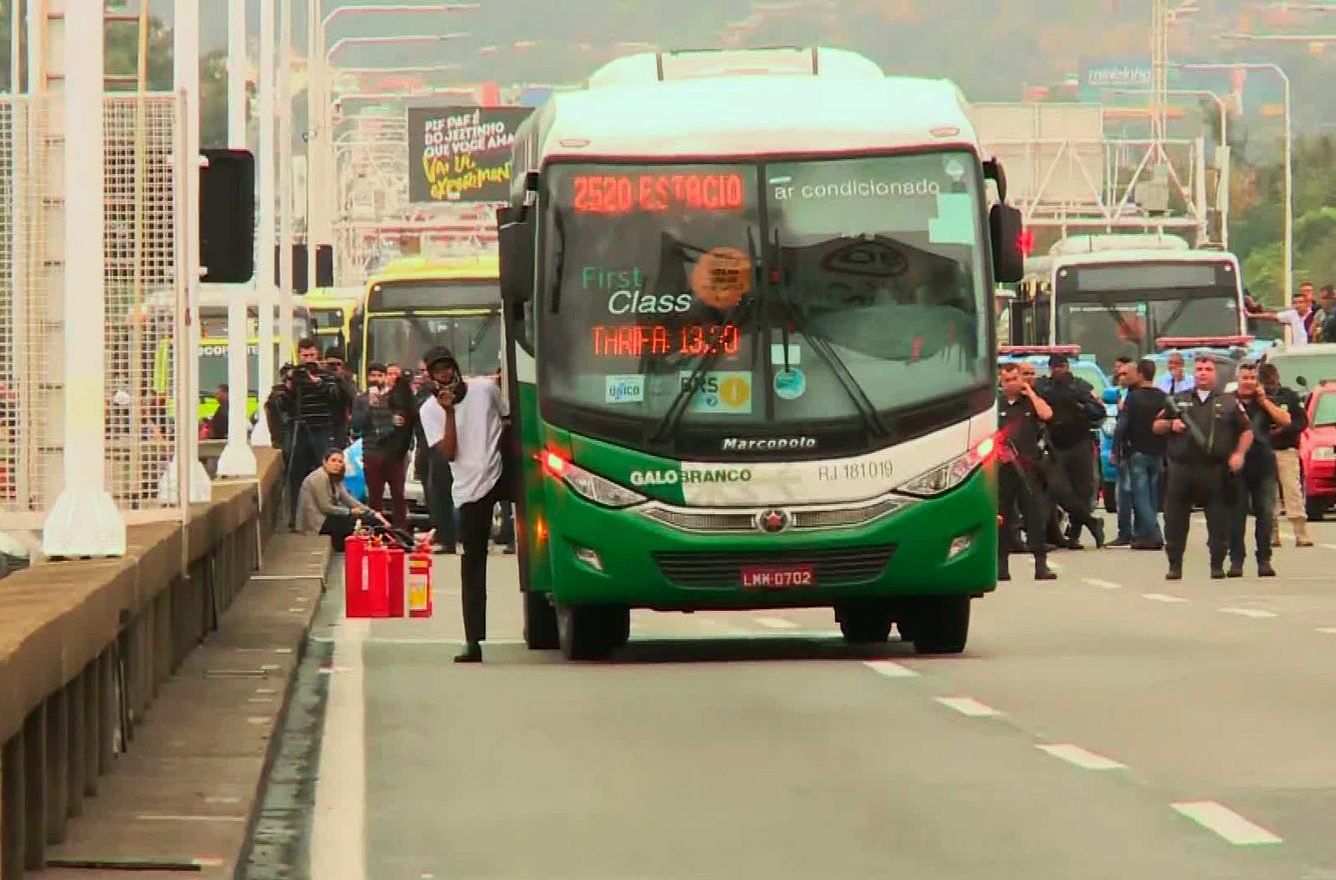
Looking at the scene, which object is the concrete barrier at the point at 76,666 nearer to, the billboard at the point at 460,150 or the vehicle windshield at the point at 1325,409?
the vehicle windshield at the point at 1325,409

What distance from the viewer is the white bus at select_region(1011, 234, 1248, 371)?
5059cm

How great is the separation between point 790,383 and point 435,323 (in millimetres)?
26430

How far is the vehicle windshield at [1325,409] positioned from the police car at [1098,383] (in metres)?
2.19

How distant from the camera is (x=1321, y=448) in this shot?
41531 mm

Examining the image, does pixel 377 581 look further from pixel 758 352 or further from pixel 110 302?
pixel 110 302

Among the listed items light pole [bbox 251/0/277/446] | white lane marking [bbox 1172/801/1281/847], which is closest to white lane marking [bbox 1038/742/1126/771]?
white lane marking [bbox 1172/801/1281/847]

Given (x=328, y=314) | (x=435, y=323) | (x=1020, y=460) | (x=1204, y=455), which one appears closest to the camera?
(x=1204, y=455)

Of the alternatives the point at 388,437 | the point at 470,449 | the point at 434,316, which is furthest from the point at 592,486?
the point at 434,316

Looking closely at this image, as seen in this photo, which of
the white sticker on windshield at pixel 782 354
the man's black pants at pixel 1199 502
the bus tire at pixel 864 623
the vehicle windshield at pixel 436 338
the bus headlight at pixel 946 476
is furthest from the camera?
the vehicle windshield at pixel 436 338

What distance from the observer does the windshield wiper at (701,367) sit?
19.7 metres

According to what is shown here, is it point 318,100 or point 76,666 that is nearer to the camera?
point 76,666

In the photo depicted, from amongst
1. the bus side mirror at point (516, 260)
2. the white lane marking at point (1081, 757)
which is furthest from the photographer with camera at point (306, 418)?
the white lane marking at point (1081, 757)

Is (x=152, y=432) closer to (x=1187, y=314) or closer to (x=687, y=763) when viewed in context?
(x=687, y=763)

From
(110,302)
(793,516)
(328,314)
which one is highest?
(110,302)
